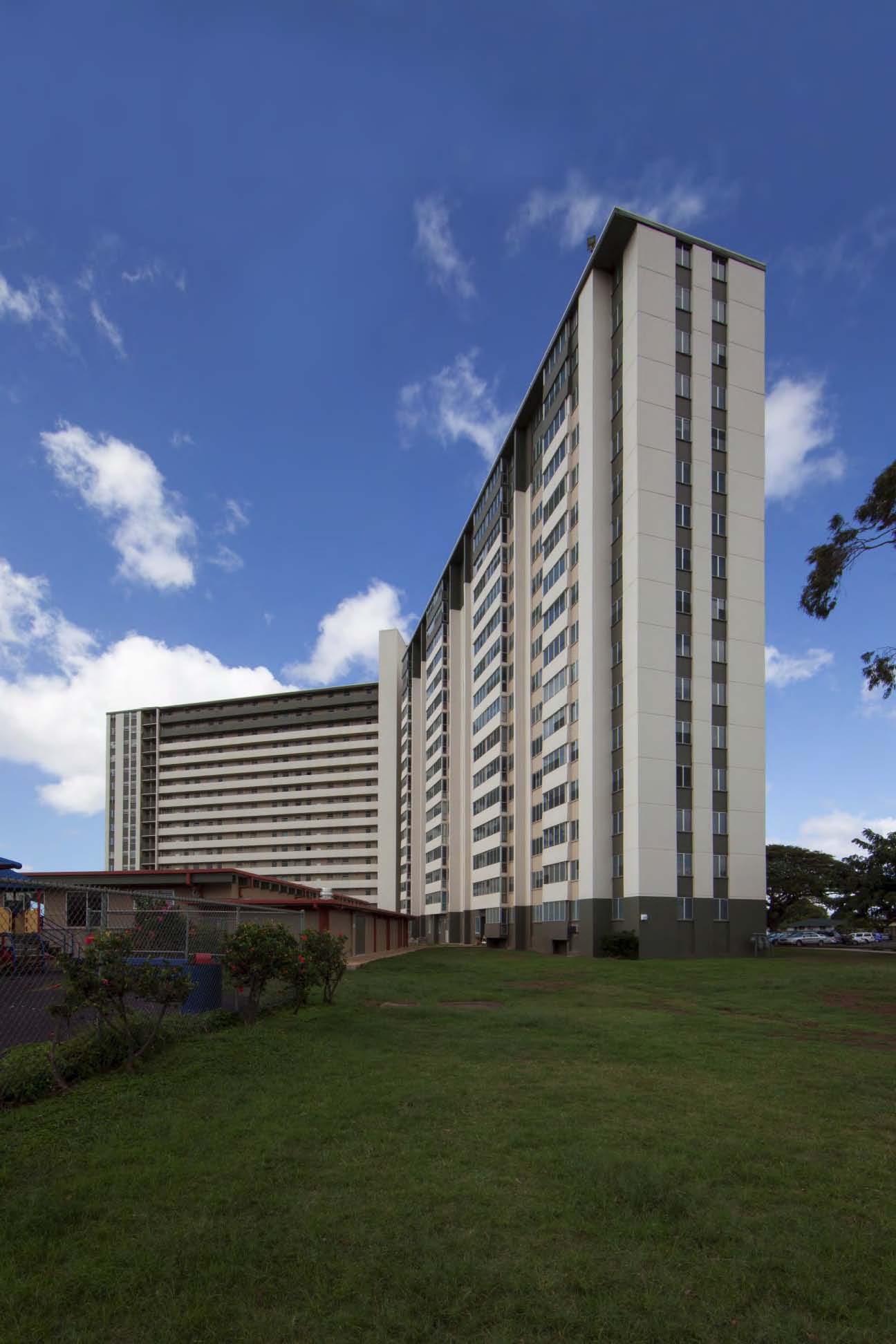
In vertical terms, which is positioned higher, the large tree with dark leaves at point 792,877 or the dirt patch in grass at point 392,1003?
the dirt patch in grass at point 392,1003

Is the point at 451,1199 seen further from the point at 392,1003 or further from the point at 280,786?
the point at 280,786

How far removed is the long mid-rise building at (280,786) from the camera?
434ft

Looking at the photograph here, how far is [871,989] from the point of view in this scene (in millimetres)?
28578

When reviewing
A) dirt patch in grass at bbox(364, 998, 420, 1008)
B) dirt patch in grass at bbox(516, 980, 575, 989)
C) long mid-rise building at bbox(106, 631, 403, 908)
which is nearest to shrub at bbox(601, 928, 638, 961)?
dirt patch in grass at bbox(516, 980, 575, 989)

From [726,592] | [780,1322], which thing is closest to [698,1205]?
[780,1322]

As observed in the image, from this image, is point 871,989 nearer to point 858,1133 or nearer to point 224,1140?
point 858,1133

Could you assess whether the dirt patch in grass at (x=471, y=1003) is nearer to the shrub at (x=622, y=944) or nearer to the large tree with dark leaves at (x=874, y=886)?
the shrub at (x=622, y=944)

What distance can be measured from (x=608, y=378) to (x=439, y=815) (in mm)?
50936

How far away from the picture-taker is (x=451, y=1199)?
7.37m

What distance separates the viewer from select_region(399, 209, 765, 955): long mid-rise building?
1982 inches

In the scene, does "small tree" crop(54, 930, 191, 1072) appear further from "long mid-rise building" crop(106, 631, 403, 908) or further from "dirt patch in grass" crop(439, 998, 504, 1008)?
"long mid-rise building" crop(106, 631, 403, 908)

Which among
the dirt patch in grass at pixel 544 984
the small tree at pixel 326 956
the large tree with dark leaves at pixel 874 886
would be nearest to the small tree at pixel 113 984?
the small tree at pixel 326 956

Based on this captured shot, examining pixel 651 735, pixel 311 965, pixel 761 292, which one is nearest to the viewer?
pixel 311 965

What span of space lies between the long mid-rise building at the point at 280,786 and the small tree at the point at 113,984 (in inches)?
4495
